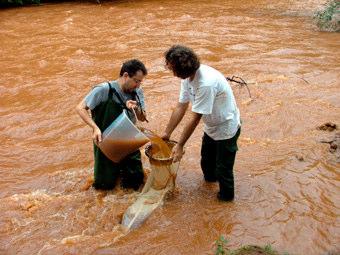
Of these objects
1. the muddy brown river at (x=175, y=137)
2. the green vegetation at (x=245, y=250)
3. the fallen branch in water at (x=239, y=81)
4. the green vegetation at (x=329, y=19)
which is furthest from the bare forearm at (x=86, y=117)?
the green vegetation at (x=329, y=19)

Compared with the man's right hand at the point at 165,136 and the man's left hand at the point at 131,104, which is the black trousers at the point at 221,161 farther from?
the man's left hand at the point at 131,104

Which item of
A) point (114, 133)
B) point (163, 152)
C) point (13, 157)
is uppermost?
point (114, 133)

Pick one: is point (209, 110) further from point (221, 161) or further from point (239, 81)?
point (239, 81)

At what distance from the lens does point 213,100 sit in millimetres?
3918

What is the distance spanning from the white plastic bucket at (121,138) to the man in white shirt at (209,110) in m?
0.39

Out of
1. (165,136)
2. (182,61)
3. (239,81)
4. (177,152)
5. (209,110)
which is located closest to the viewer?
(182,61)

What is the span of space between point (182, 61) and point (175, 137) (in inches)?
110

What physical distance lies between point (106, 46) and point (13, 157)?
5.93m

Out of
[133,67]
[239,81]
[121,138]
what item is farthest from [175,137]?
[239,81]

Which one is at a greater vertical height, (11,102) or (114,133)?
(114,133)

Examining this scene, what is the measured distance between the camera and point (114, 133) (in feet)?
13.4

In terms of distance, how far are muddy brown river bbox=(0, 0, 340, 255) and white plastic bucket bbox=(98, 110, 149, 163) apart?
0.78 m

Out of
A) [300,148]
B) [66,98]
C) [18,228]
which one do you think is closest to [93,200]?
[18,228]

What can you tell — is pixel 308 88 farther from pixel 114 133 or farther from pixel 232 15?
pixel 232 15
